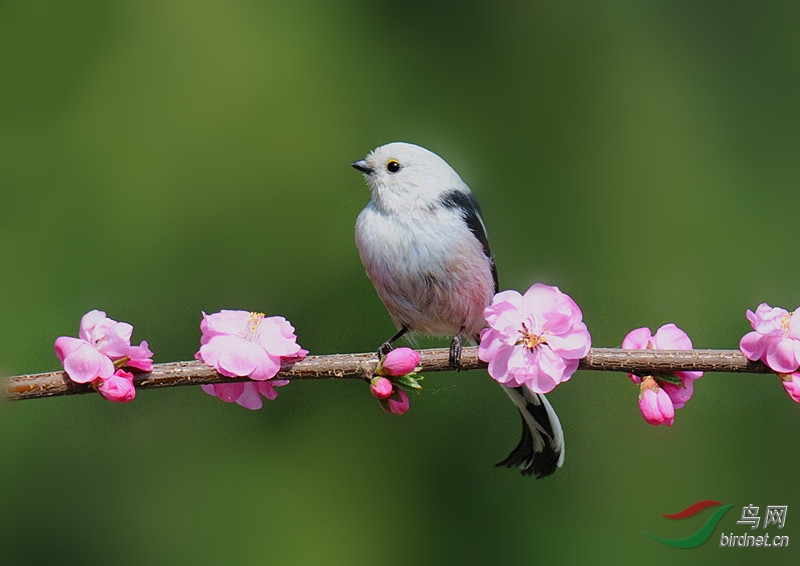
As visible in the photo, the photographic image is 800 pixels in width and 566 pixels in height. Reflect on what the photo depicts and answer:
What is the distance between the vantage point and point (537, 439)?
2857 millimetres

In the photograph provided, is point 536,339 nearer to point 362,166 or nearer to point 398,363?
point 398,363

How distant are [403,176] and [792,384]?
111 cm

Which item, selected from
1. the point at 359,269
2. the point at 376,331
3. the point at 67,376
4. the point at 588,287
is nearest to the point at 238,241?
the point at 359,269

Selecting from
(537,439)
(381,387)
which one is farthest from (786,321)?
(537,439)

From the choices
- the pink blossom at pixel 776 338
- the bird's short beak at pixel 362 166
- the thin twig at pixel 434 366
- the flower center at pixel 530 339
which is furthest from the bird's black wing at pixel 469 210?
the pink blossom at pixel 776 338

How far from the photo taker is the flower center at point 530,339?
202 centimetres

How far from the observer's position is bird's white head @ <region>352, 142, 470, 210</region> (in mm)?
2768

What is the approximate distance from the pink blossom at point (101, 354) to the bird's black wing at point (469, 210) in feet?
3.48

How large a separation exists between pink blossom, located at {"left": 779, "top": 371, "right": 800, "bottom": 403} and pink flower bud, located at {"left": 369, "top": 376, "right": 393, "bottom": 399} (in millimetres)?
768

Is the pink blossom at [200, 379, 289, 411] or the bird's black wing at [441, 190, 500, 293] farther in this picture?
the bird's black wing at [441, 190, 500, 293]

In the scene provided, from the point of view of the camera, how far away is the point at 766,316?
2.09m

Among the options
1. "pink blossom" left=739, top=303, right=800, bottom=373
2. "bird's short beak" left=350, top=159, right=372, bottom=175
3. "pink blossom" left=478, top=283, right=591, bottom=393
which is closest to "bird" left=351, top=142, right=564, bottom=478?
"bird's short beak" left=350, top=159, right=372, bottom=175

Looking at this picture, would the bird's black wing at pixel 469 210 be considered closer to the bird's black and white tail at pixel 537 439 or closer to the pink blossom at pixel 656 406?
the bird's black and white tail at pixel 537 439

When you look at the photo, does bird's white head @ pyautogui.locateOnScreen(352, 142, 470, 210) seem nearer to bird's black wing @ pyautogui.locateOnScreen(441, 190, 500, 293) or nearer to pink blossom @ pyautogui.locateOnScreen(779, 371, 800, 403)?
bird's black wing @ pyautogui.locateOnScreen(441, 190, 500, 293)
